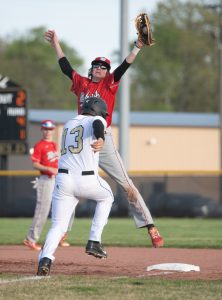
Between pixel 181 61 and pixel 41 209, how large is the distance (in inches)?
2295

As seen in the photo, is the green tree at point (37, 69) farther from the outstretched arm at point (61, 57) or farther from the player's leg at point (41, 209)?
the outstretched arm at point (61, 57)

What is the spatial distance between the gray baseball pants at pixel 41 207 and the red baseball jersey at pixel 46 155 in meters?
0.13

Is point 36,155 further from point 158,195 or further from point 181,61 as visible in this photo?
point 181,61

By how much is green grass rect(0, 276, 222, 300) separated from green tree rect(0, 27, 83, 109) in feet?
183

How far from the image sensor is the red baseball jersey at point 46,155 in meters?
13.3

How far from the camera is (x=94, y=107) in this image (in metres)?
8.95

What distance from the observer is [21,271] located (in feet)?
31.0

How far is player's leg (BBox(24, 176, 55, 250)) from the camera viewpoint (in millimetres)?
12859

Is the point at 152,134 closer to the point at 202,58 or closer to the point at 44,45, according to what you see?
the point at 202,58

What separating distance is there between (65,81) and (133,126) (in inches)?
1317

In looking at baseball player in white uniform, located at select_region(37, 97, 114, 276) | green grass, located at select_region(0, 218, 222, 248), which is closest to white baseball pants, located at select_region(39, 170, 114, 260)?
baseball player in white uniform, located at select_region(37, 97, 114, 276)

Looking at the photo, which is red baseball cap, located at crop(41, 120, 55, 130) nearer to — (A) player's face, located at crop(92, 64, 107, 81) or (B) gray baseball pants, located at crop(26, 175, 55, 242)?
(B) gray baseball pants, located at crop(26, 175, 55, 242)

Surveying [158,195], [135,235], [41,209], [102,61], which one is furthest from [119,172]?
[158,195]

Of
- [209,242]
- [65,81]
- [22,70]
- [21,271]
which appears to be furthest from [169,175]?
[65,81]
